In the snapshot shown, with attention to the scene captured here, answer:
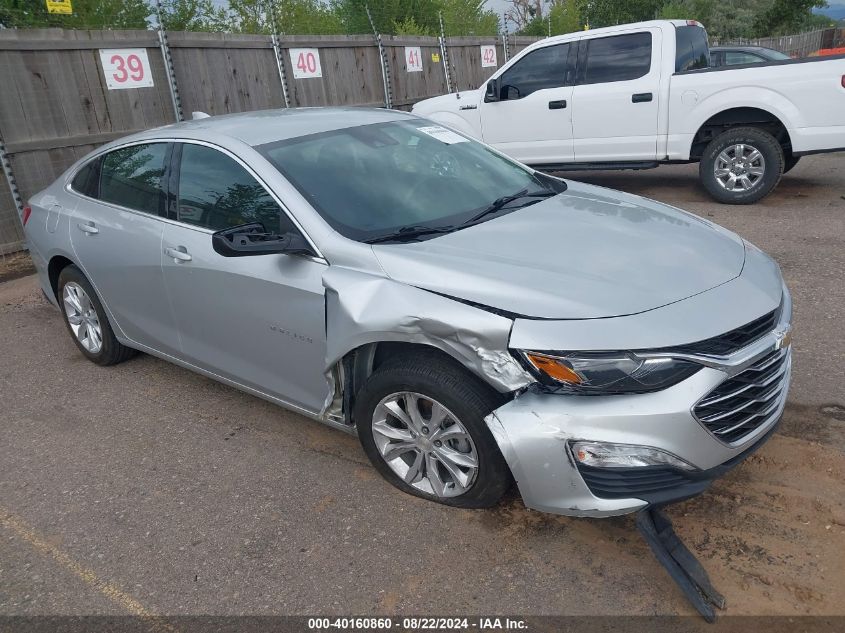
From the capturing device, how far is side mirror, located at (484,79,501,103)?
900cm

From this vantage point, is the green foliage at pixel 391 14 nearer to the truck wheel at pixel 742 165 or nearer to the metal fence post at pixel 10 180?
the metal fence post at pixel 10 180

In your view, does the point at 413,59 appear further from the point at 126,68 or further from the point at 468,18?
the point at 468,18

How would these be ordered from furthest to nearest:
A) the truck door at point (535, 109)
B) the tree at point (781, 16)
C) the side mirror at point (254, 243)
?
1. the tree at point (781, 16)
2. the truck door at point (535, 109)
3. the side mirror at point (254, 243)

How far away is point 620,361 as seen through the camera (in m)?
2.48

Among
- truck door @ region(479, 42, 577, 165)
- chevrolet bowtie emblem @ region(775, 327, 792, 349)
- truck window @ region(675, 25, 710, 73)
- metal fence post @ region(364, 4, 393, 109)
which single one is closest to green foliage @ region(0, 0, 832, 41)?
→ metal fence post @ region(364, 4, 393, 109)

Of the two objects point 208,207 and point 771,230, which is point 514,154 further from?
point 208,207

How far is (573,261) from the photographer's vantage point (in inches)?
114

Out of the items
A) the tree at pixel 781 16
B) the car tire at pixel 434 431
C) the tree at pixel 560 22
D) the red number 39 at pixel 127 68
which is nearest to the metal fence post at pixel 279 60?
the red number 39 at pixel 127 68

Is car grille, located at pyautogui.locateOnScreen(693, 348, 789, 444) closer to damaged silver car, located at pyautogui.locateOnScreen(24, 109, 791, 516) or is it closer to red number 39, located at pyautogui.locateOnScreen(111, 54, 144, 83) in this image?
damaged silver car, located at pyautogui.locateOnScreen(24, 109, 791, 516)

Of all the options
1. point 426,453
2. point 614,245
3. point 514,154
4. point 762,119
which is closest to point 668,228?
point 614,245

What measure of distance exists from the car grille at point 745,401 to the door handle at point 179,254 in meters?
2.58

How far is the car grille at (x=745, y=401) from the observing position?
2518 mm

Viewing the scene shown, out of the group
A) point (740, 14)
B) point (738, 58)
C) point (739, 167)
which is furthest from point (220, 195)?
point (740, 14)

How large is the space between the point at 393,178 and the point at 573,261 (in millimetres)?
1135
